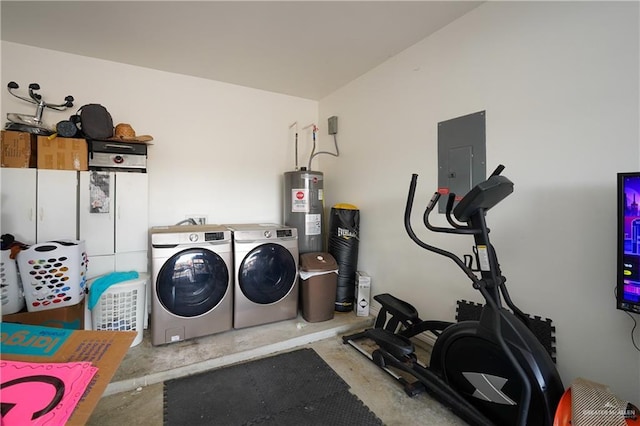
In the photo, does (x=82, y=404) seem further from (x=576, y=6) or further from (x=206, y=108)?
(x=206, y=108)

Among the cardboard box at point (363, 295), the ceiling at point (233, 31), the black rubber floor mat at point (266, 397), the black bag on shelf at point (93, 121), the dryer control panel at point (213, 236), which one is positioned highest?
the ceiling at point (233, 31)

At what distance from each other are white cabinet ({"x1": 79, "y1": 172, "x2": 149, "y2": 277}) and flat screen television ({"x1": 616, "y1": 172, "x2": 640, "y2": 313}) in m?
3.40

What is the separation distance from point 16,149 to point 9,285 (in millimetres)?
1087

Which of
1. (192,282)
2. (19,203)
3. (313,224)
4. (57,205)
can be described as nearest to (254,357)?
(192,282)

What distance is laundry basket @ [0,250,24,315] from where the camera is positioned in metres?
1.98

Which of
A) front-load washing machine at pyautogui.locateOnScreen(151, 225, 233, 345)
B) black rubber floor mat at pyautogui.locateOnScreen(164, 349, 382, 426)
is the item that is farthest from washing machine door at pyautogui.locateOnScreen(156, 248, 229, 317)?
black rubber floor mat at pyautogui.locateOnScreen(164, 349, 382, 426)

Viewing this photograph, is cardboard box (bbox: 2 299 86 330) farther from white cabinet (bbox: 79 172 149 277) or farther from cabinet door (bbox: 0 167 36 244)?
Result: cabinet door (bbox: 0 167 36 244)

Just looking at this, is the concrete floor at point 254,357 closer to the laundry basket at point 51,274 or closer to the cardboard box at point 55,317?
the cardboard box at point 55,317

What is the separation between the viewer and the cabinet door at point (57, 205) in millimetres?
2359

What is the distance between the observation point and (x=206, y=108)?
10.9ft

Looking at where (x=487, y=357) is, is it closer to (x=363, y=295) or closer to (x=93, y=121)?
(x=363, y=295)

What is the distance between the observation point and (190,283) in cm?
249

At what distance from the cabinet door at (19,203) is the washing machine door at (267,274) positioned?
172 centimetres

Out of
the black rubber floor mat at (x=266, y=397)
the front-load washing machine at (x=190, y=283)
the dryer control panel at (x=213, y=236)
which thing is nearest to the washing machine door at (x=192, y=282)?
the front-load washing machine at (x=190, y=283)
